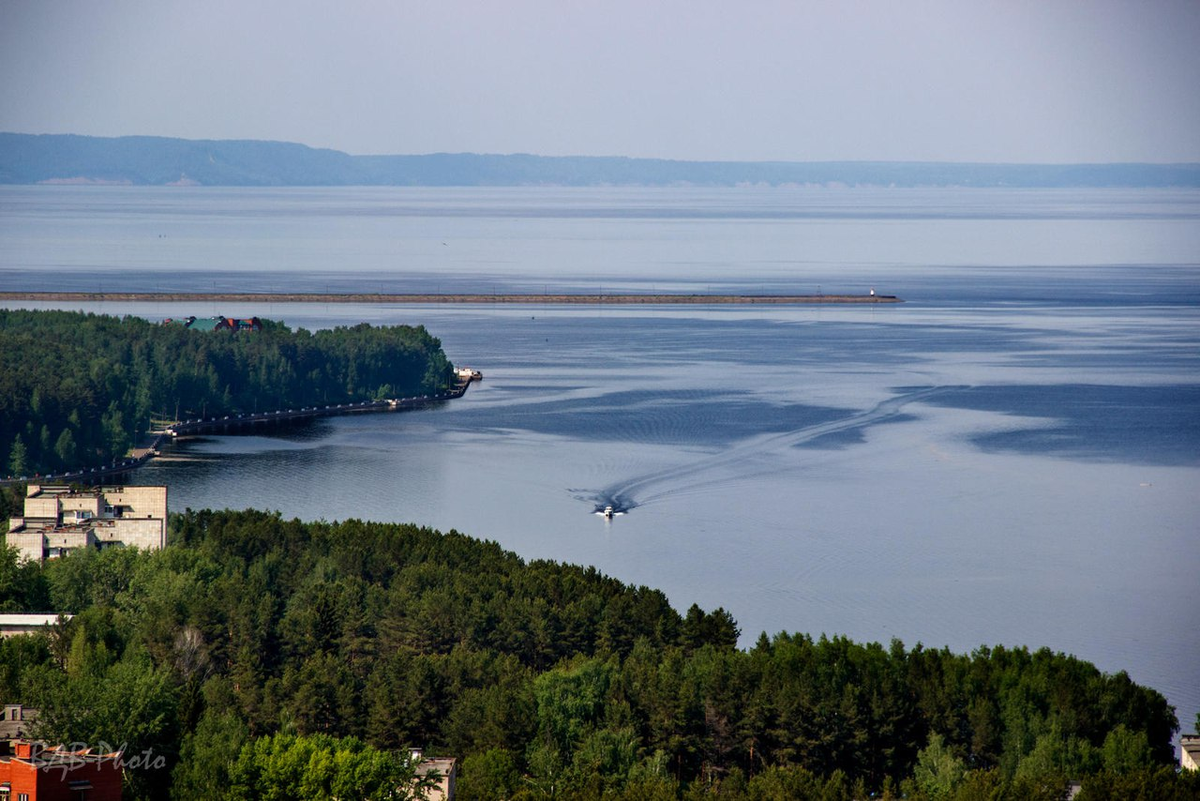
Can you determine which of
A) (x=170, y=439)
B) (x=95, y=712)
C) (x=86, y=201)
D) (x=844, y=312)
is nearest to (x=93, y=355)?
(x=170, y=439)

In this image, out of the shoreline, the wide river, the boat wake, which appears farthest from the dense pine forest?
the shoreline

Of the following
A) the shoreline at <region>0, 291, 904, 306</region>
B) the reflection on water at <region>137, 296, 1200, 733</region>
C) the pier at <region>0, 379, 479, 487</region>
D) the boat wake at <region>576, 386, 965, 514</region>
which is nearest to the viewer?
the reflection on water at <region>137, 296, 1200, 733</region>

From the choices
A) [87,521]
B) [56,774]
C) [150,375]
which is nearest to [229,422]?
[150,375]

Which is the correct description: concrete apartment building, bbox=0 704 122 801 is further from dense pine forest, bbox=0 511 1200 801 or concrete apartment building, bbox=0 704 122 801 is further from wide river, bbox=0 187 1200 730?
wide river, bbox=0 187 1200 730

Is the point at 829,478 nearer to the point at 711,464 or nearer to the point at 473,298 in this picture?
the point at 711,464

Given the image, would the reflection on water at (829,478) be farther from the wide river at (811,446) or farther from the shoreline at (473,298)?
the shoreline at (473,298)

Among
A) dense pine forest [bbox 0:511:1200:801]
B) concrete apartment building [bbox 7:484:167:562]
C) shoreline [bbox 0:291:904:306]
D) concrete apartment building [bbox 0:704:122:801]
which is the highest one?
shoreline [bbox 0:291:904:306]

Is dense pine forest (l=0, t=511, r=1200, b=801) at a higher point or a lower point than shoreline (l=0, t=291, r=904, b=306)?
lower
